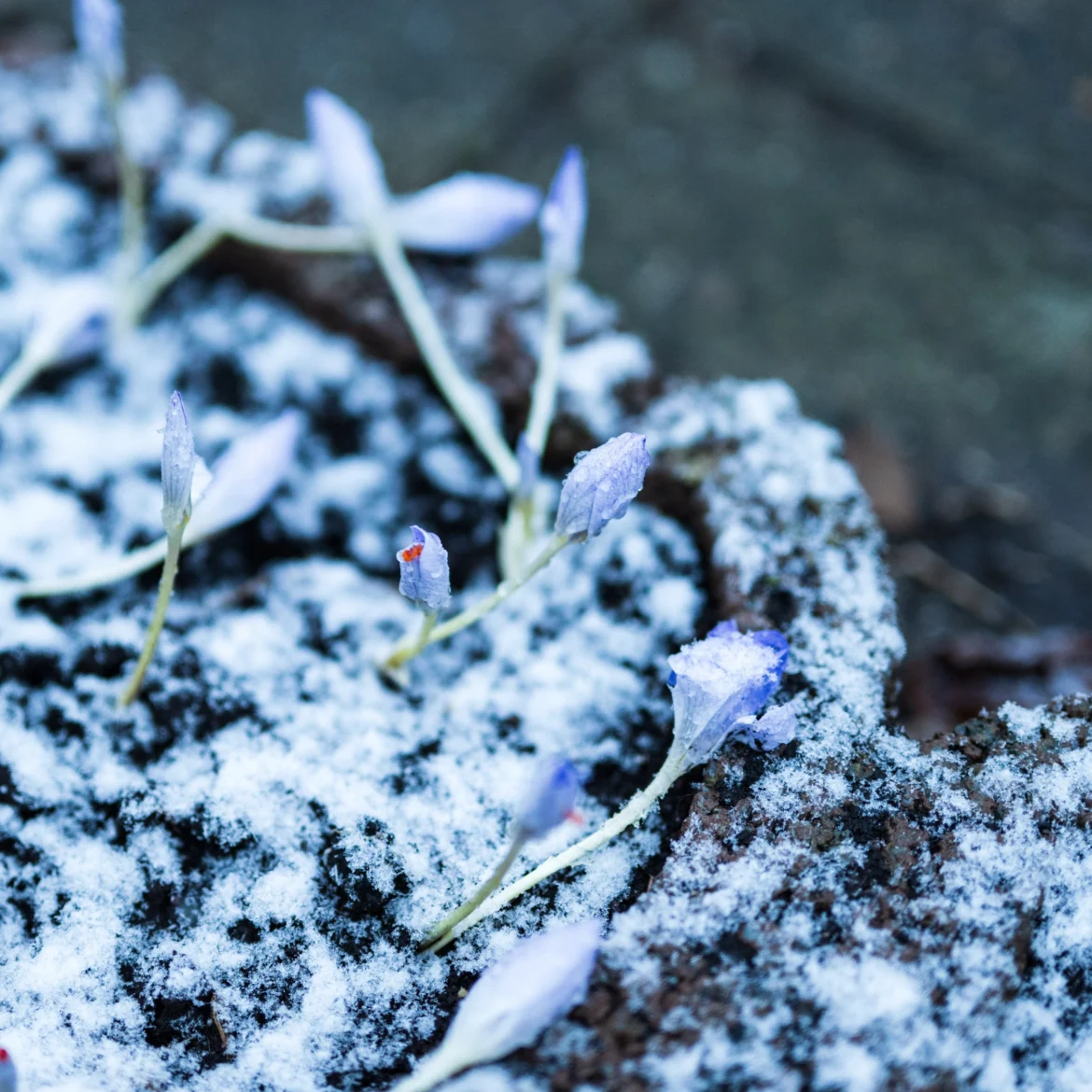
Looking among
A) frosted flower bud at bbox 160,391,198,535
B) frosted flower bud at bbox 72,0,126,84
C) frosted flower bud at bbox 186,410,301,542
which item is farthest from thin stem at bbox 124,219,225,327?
frosted flower bud at bbox 160,391,198,535

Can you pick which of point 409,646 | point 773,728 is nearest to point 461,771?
point 409,646

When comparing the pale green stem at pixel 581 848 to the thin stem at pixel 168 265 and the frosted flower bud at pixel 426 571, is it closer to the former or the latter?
the frosted flower bud at pixel 426 571

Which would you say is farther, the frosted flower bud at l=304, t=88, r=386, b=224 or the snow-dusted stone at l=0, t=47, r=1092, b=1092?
the frosted flower bud at l=304, t=88, r=386, b=224

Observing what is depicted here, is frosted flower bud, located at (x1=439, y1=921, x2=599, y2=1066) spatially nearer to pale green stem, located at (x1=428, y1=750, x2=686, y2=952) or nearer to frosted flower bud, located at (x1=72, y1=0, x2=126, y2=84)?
pale green stem, located at (x1=428, y1=750, x2=686, y2=952)

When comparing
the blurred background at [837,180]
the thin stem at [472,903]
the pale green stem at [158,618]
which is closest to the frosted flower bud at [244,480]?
the pale green stem at [158,618]

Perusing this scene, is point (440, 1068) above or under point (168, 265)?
under

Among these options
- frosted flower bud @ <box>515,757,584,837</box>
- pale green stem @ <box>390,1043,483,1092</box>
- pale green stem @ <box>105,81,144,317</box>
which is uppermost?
pale green stem @ <box>105,81,144,317</box>

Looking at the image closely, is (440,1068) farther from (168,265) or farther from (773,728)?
(168,265)

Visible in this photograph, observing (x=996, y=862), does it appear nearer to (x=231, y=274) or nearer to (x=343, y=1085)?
(x=343, y=1085)
